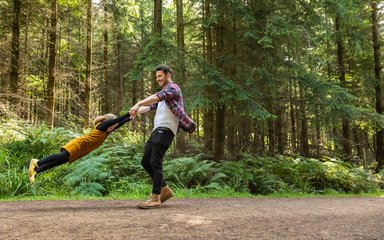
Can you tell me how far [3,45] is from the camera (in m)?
15.0

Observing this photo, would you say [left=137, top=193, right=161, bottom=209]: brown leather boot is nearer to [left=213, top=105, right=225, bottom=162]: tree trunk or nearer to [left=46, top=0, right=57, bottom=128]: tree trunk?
[left=213, top=105, right=225, bottom=162]: tree trunk

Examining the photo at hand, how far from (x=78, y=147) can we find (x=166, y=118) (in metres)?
1.48

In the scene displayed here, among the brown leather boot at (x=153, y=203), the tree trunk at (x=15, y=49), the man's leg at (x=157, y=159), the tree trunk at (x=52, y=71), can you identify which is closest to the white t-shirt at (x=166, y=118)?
the man's leg at (x=157, y=159)

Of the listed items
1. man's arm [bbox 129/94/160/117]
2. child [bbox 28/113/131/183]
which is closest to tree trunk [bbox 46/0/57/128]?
child [bbox 28/113/131/183]

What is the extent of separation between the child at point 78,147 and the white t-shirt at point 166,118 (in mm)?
492

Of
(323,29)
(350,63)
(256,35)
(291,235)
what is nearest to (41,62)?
(256,35)

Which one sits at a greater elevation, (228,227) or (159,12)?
(159,12)

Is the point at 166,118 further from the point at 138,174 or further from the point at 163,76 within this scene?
the point at 138,174

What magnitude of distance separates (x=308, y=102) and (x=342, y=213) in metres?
6.15

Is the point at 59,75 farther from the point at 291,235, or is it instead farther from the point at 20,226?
the point at 291,235

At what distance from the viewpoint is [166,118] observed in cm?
575

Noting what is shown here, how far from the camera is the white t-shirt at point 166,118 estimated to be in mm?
5730

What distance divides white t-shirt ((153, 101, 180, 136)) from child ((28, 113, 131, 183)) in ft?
1.61

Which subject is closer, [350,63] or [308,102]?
[308,102]
